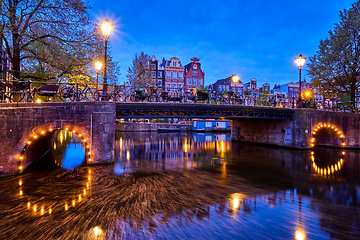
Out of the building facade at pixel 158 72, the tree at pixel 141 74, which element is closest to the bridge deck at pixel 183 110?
the tree at pixel 141 74

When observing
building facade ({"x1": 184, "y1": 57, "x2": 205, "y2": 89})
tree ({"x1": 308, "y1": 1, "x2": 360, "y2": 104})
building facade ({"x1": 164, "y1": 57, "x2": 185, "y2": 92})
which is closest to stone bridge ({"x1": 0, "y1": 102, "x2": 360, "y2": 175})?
tree ({"x1": 308, "y1": 1, "x2": 360, "y2": 104})

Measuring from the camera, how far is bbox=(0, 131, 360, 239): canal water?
4602 mm

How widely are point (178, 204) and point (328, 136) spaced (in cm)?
2169

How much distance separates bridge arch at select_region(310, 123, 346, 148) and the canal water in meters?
9.57

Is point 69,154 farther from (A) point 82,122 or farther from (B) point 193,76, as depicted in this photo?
(B) point 193,76

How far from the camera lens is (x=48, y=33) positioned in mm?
12383

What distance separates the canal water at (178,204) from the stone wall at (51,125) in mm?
912

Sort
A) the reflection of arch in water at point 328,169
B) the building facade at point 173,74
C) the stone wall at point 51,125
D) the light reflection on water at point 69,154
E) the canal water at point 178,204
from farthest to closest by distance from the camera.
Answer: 1. the building facade at point 173,74
2. the light reflection on water at point 69,154
3. the reflection of arch in water at point 328,169
4. the stone wall at point 51,125
5. the canal water at point 178,204

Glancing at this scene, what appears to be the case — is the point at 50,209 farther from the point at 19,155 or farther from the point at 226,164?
the point at 226,164

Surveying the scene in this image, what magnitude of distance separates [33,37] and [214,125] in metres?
41.3

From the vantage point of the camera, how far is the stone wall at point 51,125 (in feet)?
28.0

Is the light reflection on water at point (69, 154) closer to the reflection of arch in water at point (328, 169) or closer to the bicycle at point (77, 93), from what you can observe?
the bicycle at point (77, 93)

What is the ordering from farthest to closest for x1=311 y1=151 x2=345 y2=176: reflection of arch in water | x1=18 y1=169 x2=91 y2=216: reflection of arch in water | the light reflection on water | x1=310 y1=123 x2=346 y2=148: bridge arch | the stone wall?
x1=310 y1=123 x2=346 y2=148: bridge arch
the light reflection on water
x1=311 y1=151 x2=345 y2=176: reflection of arch in water
the stone wall
x1=18 y1=169 x2=91 y2=216: reflection of arch in water

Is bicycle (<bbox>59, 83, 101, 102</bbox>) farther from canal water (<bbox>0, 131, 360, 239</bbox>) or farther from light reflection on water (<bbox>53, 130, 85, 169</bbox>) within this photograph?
canal water (<bbox>0, 131, 360, 239</bbox>)
